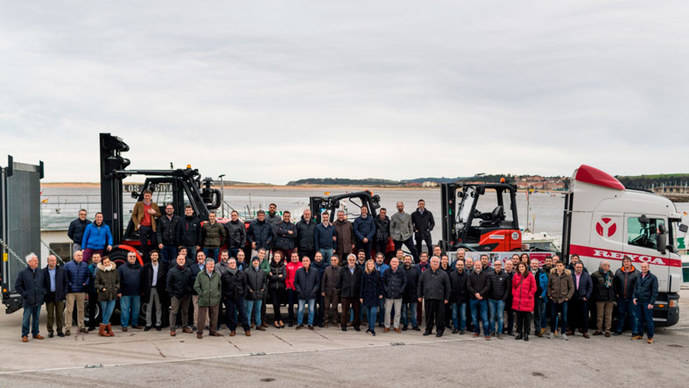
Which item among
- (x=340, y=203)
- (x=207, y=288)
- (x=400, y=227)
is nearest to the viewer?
(x=207, y=288)

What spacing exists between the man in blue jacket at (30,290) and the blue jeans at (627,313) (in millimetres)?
10915

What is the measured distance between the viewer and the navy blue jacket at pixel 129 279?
37.1ft

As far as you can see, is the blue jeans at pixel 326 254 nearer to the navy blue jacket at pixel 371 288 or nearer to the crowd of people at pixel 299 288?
the crowd of people at pixel 299 288

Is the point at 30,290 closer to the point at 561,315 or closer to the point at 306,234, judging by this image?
the point at 306,234

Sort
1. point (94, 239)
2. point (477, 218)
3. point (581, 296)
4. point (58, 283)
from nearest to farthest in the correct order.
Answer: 1. point (58, 283)
2. point (581, 296)
3. point (94, 239)
4. point (477, 218)

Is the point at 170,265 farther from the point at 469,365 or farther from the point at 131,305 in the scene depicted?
the point at 469,365

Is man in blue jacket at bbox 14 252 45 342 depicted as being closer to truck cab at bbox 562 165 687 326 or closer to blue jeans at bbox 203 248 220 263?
blue jeans at bbox 203 248 220 263

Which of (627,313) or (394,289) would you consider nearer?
(394,289)

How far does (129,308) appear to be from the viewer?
11695mm

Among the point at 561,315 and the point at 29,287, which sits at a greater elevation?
the point at 29,287

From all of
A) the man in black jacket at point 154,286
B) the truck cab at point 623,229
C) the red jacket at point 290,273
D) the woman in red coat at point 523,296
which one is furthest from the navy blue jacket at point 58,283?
the truck cab at point 623,229

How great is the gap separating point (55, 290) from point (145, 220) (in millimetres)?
2084

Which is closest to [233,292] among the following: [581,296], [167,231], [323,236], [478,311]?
[167,231]

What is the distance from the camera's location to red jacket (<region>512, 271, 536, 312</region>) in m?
11.1
